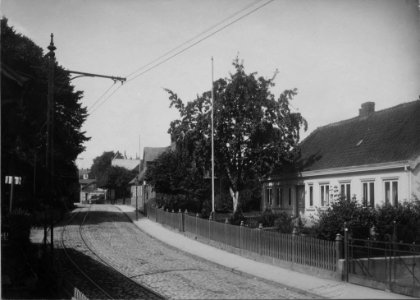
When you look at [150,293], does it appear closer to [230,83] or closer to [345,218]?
[345,218]

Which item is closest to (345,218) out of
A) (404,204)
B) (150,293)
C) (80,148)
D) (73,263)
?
(404,204)

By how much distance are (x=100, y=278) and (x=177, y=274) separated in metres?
2.59

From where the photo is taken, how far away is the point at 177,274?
14.6 m

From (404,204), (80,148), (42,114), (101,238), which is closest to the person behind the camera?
(404,204)

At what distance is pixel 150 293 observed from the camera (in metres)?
11.8

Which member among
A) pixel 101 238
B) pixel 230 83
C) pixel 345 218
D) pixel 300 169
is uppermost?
pixel 230 83

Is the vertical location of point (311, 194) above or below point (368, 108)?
below

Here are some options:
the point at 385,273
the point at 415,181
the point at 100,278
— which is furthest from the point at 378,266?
the point at 100,278

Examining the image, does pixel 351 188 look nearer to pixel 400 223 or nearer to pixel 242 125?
pixel 400 223

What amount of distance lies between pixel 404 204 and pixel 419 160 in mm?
2136

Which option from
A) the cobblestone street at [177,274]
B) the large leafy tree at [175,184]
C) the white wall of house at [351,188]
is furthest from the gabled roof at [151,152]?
the cobblestone street at [177,274]

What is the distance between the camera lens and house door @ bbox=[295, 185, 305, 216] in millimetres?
27438

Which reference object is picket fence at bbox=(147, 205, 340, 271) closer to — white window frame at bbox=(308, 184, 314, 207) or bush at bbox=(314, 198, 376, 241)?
bush at bbox=(314, 198, 376, 241)

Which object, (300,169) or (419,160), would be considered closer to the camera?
(419,160)
